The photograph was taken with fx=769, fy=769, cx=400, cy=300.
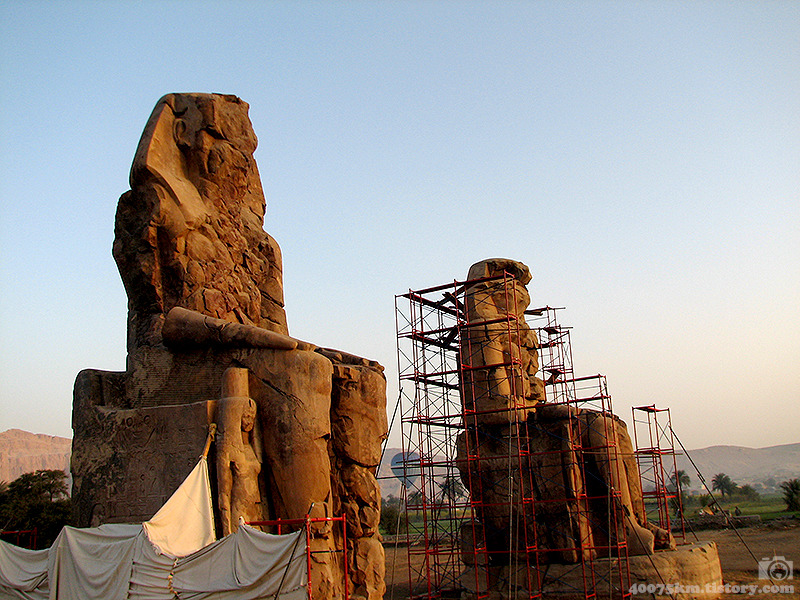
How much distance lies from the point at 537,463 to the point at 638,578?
3270 millimetres

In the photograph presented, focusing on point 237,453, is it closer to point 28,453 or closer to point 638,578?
point 638,578

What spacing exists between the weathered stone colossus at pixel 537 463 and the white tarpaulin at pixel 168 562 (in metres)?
9.85

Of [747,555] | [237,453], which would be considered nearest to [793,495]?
[747,555]

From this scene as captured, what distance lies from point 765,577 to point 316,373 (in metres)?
14.4

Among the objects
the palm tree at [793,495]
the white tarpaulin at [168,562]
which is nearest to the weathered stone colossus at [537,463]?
the white tarpaulin at [168,562]

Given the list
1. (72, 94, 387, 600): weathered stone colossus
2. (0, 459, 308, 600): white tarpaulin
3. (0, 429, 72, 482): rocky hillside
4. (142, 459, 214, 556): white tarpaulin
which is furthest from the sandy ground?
(0, 429, 72, 482): rocky hillside

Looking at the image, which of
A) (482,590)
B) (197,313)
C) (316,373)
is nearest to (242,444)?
(316,373)

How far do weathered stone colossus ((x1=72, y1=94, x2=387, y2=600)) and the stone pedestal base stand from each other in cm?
738

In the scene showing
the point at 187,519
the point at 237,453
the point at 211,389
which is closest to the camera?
the point at 187,519

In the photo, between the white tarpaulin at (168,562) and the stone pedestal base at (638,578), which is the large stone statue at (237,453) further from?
the stone pedestal base at (638,578)

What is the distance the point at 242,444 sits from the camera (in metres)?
8.06

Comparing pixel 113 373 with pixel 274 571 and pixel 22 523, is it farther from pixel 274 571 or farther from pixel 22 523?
pixel 22 523

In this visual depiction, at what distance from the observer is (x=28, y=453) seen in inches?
5428

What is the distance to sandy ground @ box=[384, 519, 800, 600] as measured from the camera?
1649 cm
